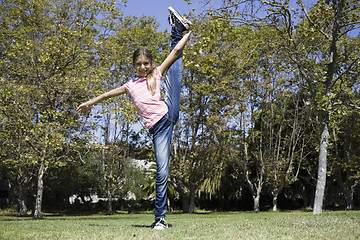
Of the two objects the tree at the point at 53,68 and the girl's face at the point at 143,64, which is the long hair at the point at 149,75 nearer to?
the girl's face at the point at 143,64

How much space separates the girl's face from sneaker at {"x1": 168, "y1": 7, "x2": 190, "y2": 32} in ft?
2.23

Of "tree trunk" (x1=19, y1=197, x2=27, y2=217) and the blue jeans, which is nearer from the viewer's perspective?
the blue jeans

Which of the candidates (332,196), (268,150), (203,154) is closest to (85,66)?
(203,154)

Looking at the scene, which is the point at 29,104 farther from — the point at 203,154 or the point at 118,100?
the point at 203,154

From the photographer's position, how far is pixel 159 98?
5.46 meters

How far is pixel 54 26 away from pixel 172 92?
16.1 metres

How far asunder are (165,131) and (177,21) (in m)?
1.69

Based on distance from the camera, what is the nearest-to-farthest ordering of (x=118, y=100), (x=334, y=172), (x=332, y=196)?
(x=118, y=100)
(x=334, y=172)
(x=332, y=196)

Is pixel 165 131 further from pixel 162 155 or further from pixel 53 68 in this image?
pixel 53 68

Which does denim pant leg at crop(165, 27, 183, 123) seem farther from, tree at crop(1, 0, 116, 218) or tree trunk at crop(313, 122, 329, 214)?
tree at crop(1, 0, 116, 218)

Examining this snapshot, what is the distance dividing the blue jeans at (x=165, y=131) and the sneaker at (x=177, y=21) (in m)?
0.07

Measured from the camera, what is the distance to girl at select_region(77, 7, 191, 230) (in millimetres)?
5387

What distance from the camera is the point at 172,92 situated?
5496 mm

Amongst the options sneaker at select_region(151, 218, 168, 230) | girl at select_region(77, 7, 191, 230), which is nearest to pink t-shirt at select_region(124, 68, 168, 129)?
girl at select_region(77, 7, 191, 230)
